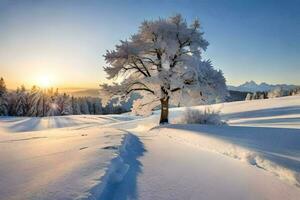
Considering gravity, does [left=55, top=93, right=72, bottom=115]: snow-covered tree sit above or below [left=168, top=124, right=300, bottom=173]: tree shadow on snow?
above

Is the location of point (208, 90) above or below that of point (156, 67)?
below

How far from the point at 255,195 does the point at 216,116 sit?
12134 millimetres

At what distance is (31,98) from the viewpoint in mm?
70188

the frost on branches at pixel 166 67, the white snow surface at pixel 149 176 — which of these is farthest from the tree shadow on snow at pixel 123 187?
the frost on branches at pixel 166 67

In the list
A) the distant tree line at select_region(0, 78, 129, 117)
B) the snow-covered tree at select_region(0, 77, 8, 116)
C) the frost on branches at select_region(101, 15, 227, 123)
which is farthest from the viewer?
the distant tree line at select_region(0, 78, 129, 117)

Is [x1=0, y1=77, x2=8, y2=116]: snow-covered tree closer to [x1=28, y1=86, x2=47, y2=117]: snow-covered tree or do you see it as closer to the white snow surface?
[x1=28, y1=86, x2=47, y2=117]: snow-covered tree


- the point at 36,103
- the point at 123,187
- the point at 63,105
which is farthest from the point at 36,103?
the point at 123,187

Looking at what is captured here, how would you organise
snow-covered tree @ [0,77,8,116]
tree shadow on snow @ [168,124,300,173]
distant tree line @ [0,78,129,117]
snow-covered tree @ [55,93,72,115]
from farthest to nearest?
1. snow-covered tree @ [55,93,72,115]
2. distant tree line @ [0,78,129,117]
3. snow-covered tree @ [0,77,8,116]
4. tree shadow on snow @ [168,124,300,173]

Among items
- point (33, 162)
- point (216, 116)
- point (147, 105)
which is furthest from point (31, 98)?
point (33, 162)

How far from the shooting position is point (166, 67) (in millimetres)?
18875

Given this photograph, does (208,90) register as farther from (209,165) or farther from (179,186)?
(179,186)

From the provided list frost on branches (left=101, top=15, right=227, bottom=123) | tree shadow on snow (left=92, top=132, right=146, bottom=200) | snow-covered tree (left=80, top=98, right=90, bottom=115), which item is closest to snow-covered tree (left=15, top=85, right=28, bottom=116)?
snow-covered tree (left=80, top=98, right=90, bottom=115)

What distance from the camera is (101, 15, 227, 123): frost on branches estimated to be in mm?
18141

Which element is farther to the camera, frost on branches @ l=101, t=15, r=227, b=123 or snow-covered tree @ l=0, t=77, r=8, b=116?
snow-covered tree @ l=0, t=77, r=8, b=116
